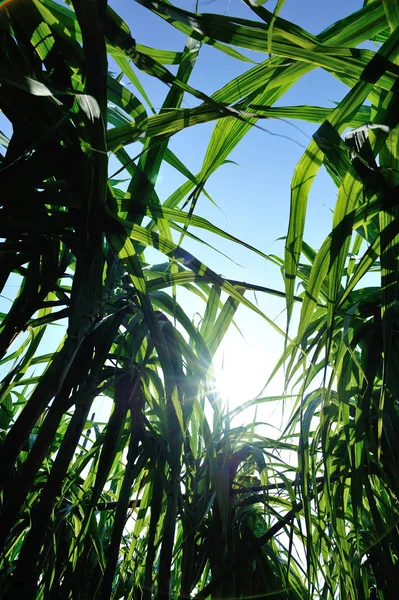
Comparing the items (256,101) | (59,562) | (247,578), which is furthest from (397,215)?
(59,562)

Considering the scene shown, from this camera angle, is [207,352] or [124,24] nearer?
[124,24]

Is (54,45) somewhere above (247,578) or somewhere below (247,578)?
above

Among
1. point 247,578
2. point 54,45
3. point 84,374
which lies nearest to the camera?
point 54,45

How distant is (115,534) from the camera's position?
0.61m

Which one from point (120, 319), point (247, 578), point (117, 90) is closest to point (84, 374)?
point (120, 319)

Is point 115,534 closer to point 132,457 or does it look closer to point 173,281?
point 132,457

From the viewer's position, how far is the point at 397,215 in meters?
0.44

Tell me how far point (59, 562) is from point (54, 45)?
1070mm

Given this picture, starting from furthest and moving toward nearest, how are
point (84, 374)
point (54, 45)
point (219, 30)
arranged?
point (84, 374)
point (54, 45)
point (219, 30)

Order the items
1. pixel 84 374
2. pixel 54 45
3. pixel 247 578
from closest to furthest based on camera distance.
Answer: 1. pixel 54 45
2. pixel 84 374
3. pixel 247 578

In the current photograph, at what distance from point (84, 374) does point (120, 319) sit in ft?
0.35

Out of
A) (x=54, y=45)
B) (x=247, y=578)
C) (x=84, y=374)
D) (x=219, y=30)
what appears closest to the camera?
(x=219, y=30)

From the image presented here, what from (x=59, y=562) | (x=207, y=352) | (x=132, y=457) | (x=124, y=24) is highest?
(x=124, y=24)

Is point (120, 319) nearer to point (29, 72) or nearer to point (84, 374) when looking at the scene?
point (84, 374)
